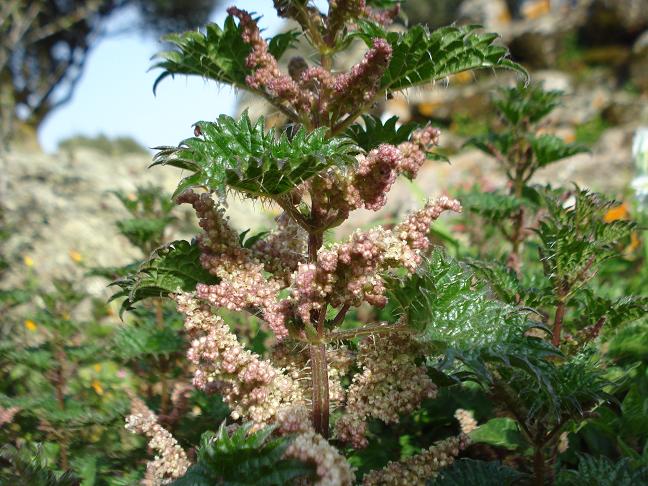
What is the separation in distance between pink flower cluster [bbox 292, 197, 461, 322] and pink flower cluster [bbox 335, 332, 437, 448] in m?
0.14

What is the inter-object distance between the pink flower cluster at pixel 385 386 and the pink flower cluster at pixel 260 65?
1.79 ft

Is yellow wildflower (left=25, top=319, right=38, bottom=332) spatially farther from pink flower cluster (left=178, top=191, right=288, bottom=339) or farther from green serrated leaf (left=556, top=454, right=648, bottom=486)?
green serrated leaf (left=556, top=454, right=648, bottom=486)

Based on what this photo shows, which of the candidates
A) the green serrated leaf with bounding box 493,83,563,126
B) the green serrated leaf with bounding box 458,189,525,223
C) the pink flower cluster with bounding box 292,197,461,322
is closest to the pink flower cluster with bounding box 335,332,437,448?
the pink flower cluster with bounding box 292,197,461,322

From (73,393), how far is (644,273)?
8.18ft

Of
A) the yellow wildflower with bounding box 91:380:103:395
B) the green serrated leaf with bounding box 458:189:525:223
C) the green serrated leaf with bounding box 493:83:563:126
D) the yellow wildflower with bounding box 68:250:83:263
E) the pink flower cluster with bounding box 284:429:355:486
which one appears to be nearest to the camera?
the pink flower cluster with bounding box 284:429:355:486

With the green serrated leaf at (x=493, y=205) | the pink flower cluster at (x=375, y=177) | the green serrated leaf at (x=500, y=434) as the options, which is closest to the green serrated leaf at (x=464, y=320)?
the pink flower cluster at (x=375, y=177)

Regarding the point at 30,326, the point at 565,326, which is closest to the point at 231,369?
the point at 565,326

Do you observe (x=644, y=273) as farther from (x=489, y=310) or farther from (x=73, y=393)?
(x=73, y=393)

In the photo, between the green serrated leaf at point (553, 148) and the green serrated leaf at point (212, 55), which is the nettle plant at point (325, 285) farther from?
the green serrated leaf at point (553, 148)

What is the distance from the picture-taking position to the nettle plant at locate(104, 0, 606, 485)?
1135mm

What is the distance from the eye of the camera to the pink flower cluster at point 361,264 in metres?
1.20

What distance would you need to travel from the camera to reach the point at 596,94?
1273cm

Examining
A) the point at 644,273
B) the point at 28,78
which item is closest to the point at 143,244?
the point at 644,273

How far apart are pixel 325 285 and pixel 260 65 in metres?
0.55
